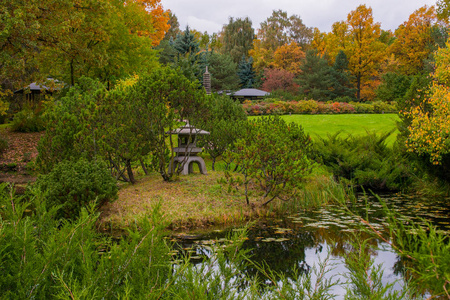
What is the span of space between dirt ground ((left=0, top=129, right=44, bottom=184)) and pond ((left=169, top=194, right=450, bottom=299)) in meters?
9.73

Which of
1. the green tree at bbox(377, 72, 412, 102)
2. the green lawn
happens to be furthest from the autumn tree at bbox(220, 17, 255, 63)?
the green lawn

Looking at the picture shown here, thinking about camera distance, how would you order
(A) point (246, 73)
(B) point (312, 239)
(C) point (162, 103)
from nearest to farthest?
(B) point (312, 239), (C) point (162, 103), (A) point (246, 73)

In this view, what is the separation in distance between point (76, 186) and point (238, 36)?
5475 cm

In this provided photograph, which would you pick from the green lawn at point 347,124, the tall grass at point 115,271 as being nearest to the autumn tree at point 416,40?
the green lawn at point 347,124

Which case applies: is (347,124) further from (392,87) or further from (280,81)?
(280,81)

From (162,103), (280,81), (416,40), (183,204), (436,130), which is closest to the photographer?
(183,204)

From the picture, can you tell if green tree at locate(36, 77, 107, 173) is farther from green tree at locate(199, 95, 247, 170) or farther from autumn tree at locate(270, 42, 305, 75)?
autumn tree at locate(270, 42, 305, 75)

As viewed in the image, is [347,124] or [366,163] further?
[347,124]

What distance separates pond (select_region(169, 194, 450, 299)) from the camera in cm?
533

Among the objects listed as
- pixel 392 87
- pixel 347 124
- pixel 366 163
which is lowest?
pixel 366 163

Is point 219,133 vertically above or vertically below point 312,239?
above

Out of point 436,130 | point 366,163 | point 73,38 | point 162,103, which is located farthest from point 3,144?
point 436,130

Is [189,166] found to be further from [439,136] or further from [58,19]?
[58,19]

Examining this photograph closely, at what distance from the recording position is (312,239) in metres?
6.61
